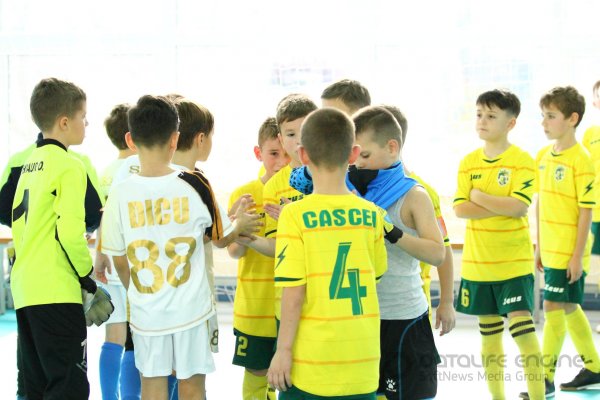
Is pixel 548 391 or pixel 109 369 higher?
pixel 109 369

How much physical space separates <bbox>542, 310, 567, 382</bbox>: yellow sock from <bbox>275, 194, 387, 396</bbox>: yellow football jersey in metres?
1.99

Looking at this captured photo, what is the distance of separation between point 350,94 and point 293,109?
386mm

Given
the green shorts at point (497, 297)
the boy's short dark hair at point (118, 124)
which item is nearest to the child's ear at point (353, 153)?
the green shorts at point (497, 297)

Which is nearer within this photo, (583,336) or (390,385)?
(390,385)

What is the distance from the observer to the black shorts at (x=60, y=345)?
2.93 m

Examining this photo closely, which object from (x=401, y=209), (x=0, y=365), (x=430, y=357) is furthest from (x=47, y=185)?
(x=0, y=365)

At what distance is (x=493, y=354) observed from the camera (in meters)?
3.80

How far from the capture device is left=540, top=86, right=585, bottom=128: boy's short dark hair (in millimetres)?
4113

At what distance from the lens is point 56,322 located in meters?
2.93

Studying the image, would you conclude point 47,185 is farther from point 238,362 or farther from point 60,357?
point 238,362

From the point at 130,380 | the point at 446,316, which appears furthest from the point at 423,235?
the point at 130,380

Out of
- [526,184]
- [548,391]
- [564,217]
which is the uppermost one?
[526,184]

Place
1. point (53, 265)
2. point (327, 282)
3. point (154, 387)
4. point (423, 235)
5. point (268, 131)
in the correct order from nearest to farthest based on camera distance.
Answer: point (327, 282)
point (423, 235)
point (154, 387)
point (53, 265)
point (268, 131)

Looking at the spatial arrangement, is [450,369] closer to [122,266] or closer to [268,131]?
[268,131]
